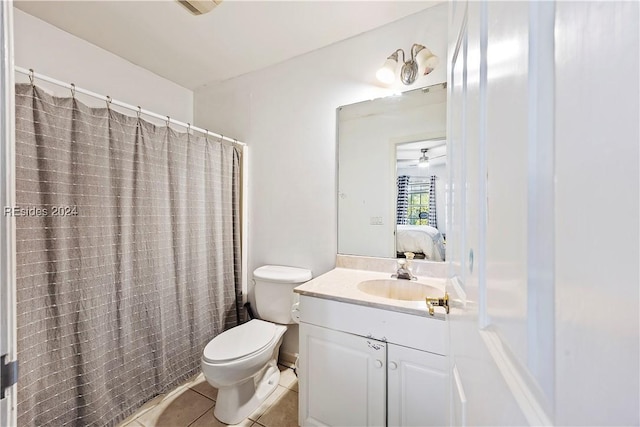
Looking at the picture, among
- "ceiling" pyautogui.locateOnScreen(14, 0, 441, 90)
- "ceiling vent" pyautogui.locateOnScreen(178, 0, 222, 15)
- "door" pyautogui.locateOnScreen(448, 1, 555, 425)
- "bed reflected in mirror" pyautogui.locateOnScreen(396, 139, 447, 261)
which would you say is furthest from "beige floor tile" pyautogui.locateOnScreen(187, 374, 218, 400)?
"ceiling" pyautogui.locateOnScreen(14, 0, 441, 90)

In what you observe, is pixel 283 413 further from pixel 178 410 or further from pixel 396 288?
pixel 396 288

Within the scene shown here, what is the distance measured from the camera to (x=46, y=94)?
1182mm

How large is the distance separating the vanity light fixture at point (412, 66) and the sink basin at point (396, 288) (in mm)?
1150

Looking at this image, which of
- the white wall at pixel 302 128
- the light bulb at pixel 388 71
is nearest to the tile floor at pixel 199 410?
the white wall at pixel 302 128

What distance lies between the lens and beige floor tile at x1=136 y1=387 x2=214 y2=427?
1445 millimetres

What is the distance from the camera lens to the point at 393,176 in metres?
1.62

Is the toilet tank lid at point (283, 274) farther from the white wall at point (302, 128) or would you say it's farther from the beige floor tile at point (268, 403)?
the beige floor tile at point (268, 403)

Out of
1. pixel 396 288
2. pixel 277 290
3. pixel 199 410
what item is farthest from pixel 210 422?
pixel 396 288

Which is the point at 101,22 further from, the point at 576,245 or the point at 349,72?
the point at 576,245

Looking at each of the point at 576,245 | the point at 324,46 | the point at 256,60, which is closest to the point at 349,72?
the point at 324,46

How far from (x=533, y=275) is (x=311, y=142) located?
68.2 inches

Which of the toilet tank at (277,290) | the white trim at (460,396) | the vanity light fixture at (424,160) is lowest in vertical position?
the toilet tank at (277,290)

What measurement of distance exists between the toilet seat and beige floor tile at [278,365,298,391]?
0.41m

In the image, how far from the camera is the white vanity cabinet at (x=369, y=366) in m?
1.04
